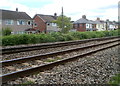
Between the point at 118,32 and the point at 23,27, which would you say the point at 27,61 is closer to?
the point at 118,32

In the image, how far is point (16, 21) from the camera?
41.3 m

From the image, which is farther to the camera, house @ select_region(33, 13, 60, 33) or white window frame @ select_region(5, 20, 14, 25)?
house @ select_region(33, 13, 60, 33)

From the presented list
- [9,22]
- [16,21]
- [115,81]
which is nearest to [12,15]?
[16,21]

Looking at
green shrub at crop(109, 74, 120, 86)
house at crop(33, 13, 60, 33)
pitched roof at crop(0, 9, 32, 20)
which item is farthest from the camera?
house at crop(33, 13, 60, 33)

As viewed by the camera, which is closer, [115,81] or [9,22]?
[115,81]

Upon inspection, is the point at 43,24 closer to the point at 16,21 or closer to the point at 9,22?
the point at 16,21

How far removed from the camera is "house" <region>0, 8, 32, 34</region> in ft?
128

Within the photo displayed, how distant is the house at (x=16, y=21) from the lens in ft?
128

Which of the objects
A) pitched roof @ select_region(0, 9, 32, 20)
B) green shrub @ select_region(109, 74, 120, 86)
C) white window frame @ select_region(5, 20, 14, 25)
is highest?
pitched roof @ select_region(0, 9, 32, 20)

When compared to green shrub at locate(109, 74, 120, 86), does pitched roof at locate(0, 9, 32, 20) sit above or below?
above

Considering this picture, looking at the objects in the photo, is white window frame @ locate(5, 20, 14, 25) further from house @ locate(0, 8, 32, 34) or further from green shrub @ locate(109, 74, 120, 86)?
green shrub @ locate(109, 74, 120, 86)

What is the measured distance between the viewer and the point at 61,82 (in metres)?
4.47

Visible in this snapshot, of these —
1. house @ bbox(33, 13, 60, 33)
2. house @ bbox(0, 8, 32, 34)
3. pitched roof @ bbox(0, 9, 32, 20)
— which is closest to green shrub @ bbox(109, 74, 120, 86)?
house @ bbox(0, 8, 32, 34)

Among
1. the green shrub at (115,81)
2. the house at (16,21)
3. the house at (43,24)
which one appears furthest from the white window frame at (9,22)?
the green shrub at (115,81)
